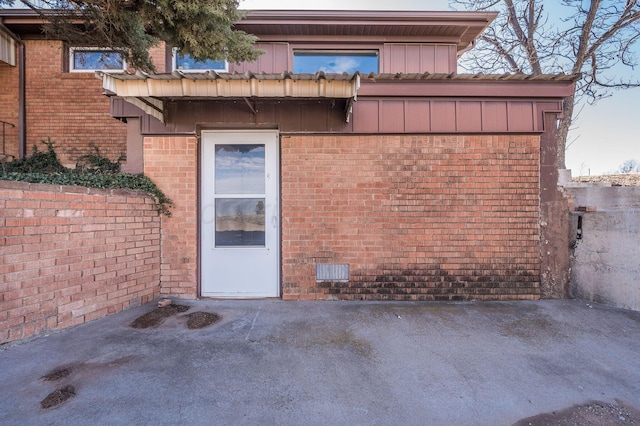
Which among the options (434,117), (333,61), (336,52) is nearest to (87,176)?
(333,61)

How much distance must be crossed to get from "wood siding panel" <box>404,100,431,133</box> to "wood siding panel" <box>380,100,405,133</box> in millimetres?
76

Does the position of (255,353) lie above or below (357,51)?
below

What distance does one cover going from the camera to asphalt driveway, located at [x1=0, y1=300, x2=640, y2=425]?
2.14 m

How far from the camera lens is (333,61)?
5.81 metres

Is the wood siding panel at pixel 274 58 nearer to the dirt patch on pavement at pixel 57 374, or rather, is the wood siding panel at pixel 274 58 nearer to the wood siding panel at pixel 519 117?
the wood siding panel at pixel 519 117

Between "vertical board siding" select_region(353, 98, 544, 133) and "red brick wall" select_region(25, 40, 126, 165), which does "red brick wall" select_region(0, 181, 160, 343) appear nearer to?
"red brick wall" select_region(25, 40, 126, 165)

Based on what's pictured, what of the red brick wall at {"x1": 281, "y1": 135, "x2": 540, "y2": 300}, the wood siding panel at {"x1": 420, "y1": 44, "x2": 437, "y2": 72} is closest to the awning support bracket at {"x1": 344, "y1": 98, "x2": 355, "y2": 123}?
the red brick wall at {"x1": 281, "y1": 135, "x2": 540, "y2": 300}

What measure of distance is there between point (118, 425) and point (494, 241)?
4787mm

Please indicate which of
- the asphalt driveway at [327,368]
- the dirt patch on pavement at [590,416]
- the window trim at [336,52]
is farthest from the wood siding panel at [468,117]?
the dirt patch on pavement at [590,416]

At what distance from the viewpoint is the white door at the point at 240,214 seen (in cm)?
456

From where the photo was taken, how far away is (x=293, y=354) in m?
2.91

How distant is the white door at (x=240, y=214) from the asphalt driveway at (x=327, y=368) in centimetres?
72

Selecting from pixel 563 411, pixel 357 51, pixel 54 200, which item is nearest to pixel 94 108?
pixel 54 200

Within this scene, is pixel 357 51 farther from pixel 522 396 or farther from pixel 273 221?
pixel 522 396
